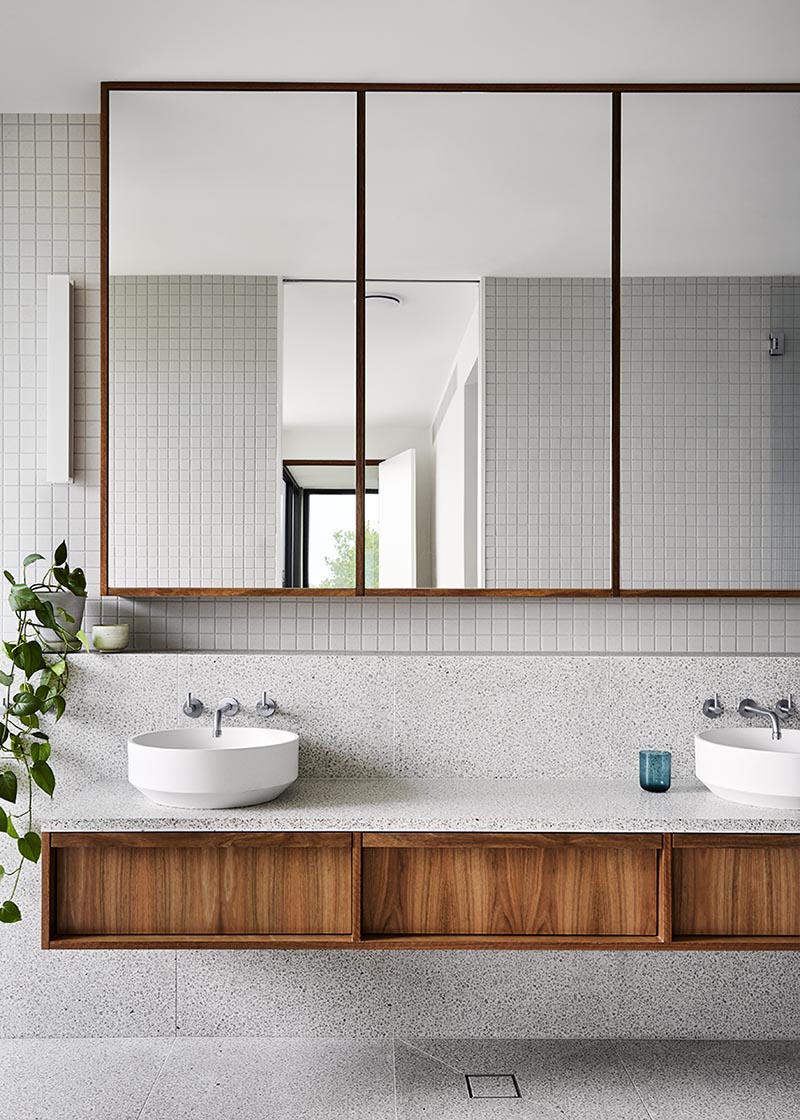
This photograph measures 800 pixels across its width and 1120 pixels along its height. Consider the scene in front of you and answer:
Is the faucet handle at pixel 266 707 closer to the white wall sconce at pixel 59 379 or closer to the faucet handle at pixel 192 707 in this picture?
the faucet handle at pixel 192 707

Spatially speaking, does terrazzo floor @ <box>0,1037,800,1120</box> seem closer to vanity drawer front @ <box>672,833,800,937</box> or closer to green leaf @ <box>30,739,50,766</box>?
vanity drawer front @ <box>672,833,800,937</box>

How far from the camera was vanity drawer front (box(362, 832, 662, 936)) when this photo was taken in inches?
89.7

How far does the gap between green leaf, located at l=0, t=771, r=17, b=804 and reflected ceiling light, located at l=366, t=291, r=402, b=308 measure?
162 centimetres

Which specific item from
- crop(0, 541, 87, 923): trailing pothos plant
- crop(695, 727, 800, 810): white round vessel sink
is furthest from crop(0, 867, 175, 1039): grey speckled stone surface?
crop(695, 727, 800, 810): white round vessel sink

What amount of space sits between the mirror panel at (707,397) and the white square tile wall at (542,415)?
94 millimetres

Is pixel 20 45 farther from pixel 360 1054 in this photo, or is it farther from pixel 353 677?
pixel 360 1054

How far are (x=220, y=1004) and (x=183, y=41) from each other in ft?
8.66

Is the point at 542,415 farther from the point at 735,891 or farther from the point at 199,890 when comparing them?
the point at 199,890

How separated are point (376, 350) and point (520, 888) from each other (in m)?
1.51

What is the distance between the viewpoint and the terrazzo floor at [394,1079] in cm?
232

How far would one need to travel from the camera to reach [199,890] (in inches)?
90.5

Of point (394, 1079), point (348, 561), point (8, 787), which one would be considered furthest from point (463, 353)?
point (394, 1079)

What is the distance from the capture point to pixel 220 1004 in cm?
269

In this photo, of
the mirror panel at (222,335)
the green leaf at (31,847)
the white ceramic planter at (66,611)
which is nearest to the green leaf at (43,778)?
the green leaf at (31,847)
